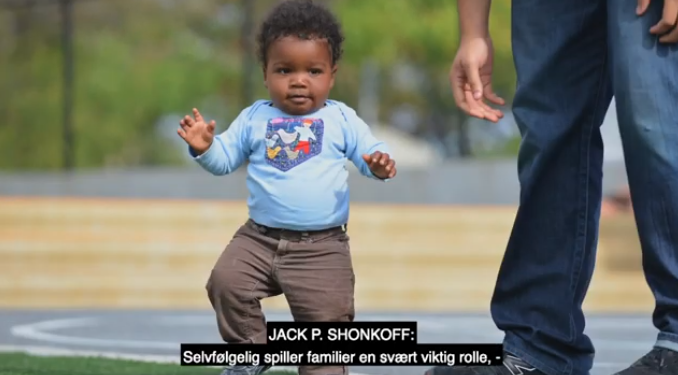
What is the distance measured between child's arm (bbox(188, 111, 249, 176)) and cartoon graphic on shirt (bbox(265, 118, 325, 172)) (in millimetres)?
92

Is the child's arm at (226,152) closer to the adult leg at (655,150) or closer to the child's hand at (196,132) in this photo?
the child's hand at (196,132)

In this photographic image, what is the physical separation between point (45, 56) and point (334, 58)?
80.6 ft

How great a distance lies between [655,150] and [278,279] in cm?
107

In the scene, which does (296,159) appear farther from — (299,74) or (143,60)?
(143,60)

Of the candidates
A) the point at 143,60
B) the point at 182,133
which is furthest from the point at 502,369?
the point at 143,60

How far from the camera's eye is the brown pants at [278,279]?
313 centimetres

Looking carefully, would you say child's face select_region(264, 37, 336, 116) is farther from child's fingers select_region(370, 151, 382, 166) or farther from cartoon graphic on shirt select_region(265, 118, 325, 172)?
child's fingers select_region(370, 151, 382, 166)

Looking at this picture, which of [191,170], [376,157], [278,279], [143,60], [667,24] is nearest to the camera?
[667,24]

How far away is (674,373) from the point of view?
2.69 metres

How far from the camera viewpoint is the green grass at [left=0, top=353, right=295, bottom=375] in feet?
12.0

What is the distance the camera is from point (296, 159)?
10.6ft

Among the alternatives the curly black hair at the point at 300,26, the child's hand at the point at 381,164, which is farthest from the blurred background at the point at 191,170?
the child's hand at the point at 381,164

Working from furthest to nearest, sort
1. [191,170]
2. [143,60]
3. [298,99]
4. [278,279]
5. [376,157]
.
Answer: [143,60] → [191,170] → [298,99] → [278,279] → [376,157]

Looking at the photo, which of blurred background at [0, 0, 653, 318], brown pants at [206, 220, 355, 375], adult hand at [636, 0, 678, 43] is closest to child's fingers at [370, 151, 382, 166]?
brown pants at [206, 220, 355, 375]
